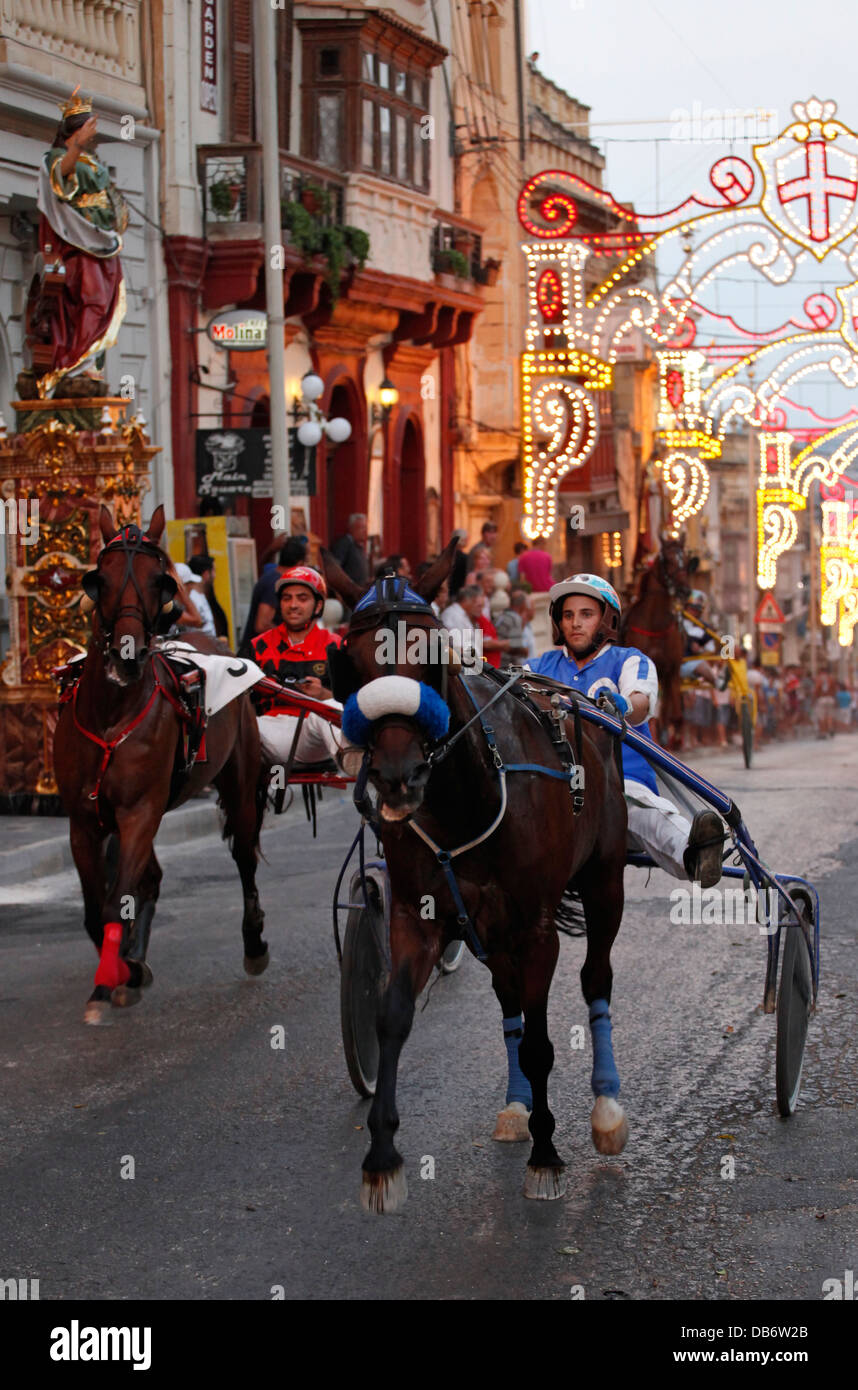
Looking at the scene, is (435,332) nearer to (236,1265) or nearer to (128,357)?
(128,357)

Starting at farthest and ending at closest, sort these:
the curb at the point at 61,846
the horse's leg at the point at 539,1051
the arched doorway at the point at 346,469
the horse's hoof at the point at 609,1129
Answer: the arched doorway at the point at 346,469
the curb at the point at 61,846
the horse's hoof at the point at 609,1129
the horse's leg at the point at 539,1051

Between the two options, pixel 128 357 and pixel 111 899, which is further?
pixel 128 357

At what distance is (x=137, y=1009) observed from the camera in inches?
340

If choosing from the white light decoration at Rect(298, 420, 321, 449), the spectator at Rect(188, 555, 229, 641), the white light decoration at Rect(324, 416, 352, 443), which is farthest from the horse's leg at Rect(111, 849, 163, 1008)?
the white light decoration at Rect(324, 416, 352, 443)

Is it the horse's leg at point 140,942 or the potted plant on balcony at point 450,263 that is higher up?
the potted plant on balcony at point 450,263

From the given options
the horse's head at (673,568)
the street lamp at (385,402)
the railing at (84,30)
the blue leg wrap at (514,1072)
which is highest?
the railing at (84,30)

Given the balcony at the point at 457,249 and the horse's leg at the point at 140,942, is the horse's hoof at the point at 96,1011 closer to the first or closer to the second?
the horse's leg at the point at 140,942

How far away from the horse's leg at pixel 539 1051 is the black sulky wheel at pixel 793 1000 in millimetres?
1076

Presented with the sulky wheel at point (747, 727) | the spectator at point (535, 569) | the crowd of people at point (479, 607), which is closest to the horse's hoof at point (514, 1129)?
the crowd of people at point (479, 607)

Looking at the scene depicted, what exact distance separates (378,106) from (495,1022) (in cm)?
2382

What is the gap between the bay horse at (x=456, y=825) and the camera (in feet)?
16.7

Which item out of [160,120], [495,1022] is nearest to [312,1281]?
[495,1022]

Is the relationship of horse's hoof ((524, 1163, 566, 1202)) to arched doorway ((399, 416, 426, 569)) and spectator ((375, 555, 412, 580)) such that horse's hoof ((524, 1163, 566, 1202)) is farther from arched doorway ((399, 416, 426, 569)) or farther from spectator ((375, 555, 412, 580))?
arched doorway ((399, 416, 426, 569))
